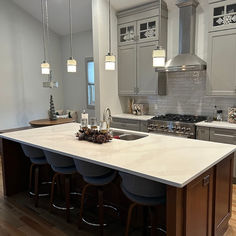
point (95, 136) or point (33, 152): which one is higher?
point (95, 136)

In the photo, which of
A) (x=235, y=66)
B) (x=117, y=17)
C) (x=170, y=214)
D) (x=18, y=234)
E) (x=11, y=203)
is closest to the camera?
(x=170, y=214)

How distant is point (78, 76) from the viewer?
6758 millimetres

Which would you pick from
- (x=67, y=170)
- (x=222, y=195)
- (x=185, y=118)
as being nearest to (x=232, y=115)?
(x=185, y=118)

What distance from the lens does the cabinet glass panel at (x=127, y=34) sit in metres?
4.97

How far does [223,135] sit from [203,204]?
1975 mm

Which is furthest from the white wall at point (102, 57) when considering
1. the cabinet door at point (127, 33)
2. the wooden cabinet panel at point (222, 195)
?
the wooden cabinet panel at point (222, 195)

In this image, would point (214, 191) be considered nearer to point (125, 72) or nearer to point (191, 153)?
point (191, 153)

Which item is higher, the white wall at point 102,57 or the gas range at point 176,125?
the white wall at point 102,57

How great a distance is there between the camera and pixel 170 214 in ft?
5.65

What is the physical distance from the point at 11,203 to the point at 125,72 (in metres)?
3.24

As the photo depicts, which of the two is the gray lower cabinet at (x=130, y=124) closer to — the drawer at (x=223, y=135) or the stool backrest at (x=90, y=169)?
the drawer at (x=223, y=135)

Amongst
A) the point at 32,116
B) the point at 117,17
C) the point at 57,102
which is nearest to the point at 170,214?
the point at 117,17

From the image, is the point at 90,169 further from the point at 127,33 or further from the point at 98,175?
the point at 127,33

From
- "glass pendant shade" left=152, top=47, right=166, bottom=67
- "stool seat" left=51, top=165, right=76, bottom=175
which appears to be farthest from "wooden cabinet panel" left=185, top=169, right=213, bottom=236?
"stool seat" left=51, top=165, right=76, bottom=175
